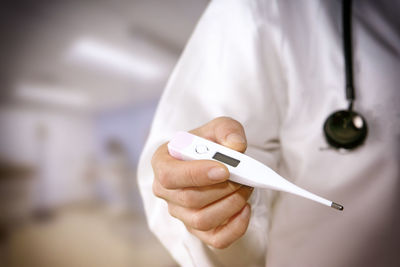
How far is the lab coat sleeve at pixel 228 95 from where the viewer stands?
0.95ft

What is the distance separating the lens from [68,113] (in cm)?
172

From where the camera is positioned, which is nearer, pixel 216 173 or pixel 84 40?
Result: pixel 216 173

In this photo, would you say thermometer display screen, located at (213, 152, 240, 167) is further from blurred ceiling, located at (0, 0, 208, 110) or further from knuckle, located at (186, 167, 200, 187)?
blurred ceiling, located at (0, 0, 208, 110)

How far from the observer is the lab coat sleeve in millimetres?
290

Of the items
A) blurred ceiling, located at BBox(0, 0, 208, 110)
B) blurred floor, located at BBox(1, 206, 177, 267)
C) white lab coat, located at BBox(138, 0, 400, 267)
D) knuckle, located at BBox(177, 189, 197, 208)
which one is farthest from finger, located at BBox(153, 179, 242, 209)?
blurred floor, located at BBox(1, 206, 177, 267)

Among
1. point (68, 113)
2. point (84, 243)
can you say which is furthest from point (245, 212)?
point (68, 113)

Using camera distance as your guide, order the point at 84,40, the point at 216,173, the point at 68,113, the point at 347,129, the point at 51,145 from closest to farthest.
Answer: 1. the point at 216,173
2. the point at 347,129
3. the point at 84,40
4. the point at 51,145
5. the point at 68,113

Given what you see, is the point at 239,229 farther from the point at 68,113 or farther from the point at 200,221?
the point at 68,113

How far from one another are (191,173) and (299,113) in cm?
23

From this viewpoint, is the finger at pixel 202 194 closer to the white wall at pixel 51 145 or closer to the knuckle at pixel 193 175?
the knuckle at pixel 193 175

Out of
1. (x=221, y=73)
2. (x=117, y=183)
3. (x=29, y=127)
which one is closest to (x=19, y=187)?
(x=29, y=127)

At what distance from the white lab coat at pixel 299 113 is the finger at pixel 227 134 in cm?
8

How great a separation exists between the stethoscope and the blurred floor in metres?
1.52

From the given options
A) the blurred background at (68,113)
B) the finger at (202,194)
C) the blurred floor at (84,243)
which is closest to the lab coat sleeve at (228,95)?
the finger at (202,194)
